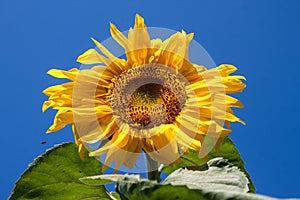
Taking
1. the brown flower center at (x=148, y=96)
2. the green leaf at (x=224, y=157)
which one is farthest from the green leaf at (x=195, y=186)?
the brown flower center at (x=148, y=96)

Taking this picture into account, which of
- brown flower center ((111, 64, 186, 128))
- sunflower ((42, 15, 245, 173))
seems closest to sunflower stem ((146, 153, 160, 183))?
sunflower ((42, 15, 245, 173))

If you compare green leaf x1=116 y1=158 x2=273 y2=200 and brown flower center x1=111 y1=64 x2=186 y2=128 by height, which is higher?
brown flower center x1=111 y1=64 x2=186 y2=128

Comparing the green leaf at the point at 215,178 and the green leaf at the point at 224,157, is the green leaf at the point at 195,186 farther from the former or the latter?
the green leaf at the point at 224,157

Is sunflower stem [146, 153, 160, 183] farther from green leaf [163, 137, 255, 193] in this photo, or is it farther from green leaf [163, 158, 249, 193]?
green leaf [163, 137, 255, 193]

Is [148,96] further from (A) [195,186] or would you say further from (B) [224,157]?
(A) [195,186]

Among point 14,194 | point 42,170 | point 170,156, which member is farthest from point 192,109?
point 14,194

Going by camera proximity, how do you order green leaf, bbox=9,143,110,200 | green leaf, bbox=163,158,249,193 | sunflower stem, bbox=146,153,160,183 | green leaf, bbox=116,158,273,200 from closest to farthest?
green leaf, bbox=116,158,273,200 < green leaf, bbox=163,158,249,193 < sunflower stem, bbox=146,153,160,183 < green leaf, bbox=9,143,110,200

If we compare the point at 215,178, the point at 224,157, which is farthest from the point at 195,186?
the point at 224,157
